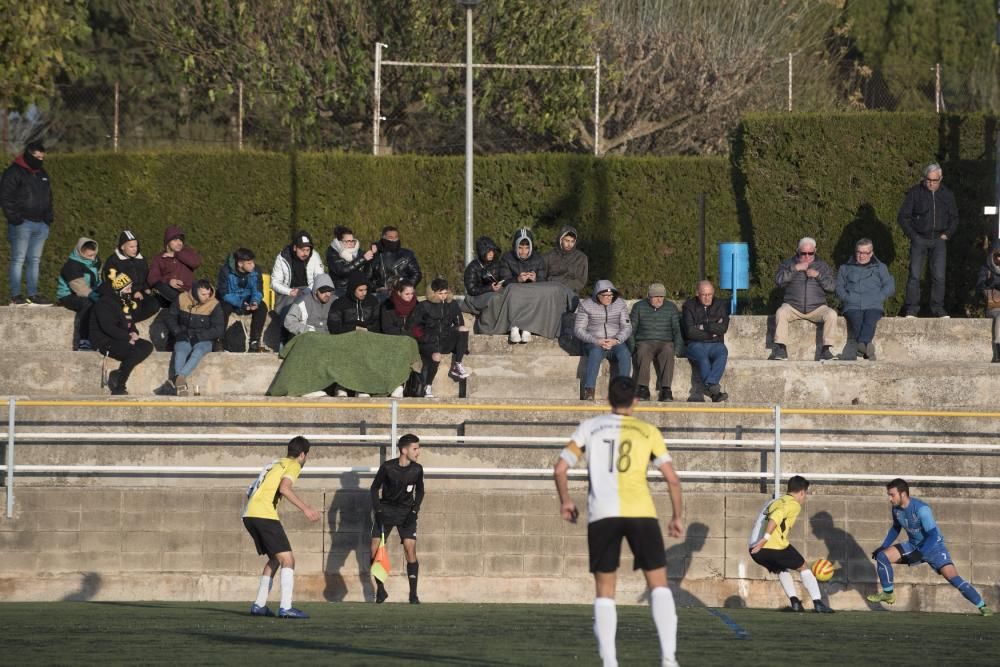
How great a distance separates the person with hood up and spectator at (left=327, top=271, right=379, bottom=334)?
17.0 ft

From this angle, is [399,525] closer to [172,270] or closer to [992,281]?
[172,270]

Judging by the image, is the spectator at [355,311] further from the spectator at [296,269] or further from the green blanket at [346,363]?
the spectator at [296,269]

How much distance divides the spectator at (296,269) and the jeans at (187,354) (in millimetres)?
1375

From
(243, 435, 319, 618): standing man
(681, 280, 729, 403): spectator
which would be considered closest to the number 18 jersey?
(243, 435, 319, 618): standing man

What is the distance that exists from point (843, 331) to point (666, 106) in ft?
62.8

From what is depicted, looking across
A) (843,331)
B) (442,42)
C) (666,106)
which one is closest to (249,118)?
(442,42)

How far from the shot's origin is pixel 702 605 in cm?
1552

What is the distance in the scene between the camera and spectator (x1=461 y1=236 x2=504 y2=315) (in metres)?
19.2

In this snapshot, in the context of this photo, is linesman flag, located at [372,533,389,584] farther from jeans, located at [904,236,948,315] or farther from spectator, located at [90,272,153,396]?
jeans, located at [904,236,948,315]

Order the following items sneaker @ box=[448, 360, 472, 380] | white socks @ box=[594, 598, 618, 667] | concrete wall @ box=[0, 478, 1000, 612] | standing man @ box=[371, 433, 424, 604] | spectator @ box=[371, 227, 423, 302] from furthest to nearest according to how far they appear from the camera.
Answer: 1. spectator @ box=[371, 227, 423, 302]
2. sneaker @ box=[448, 360, 472, 380]
3. concrete wall @ box=[0, 478, 1000, 612]
4. standing man @ box=[371, 433, 424, 604]
5. white socks @ box=[594, 598, 618, 667]

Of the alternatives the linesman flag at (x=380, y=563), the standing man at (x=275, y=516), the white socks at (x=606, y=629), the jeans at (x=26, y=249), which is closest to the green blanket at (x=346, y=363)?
the linesman flag at (x=380, y=563)

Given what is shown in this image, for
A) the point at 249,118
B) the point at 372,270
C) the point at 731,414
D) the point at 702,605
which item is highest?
the point at 249,118

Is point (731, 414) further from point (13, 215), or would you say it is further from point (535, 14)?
point (535, 14)

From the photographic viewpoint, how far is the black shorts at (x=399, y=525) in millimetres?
15133
